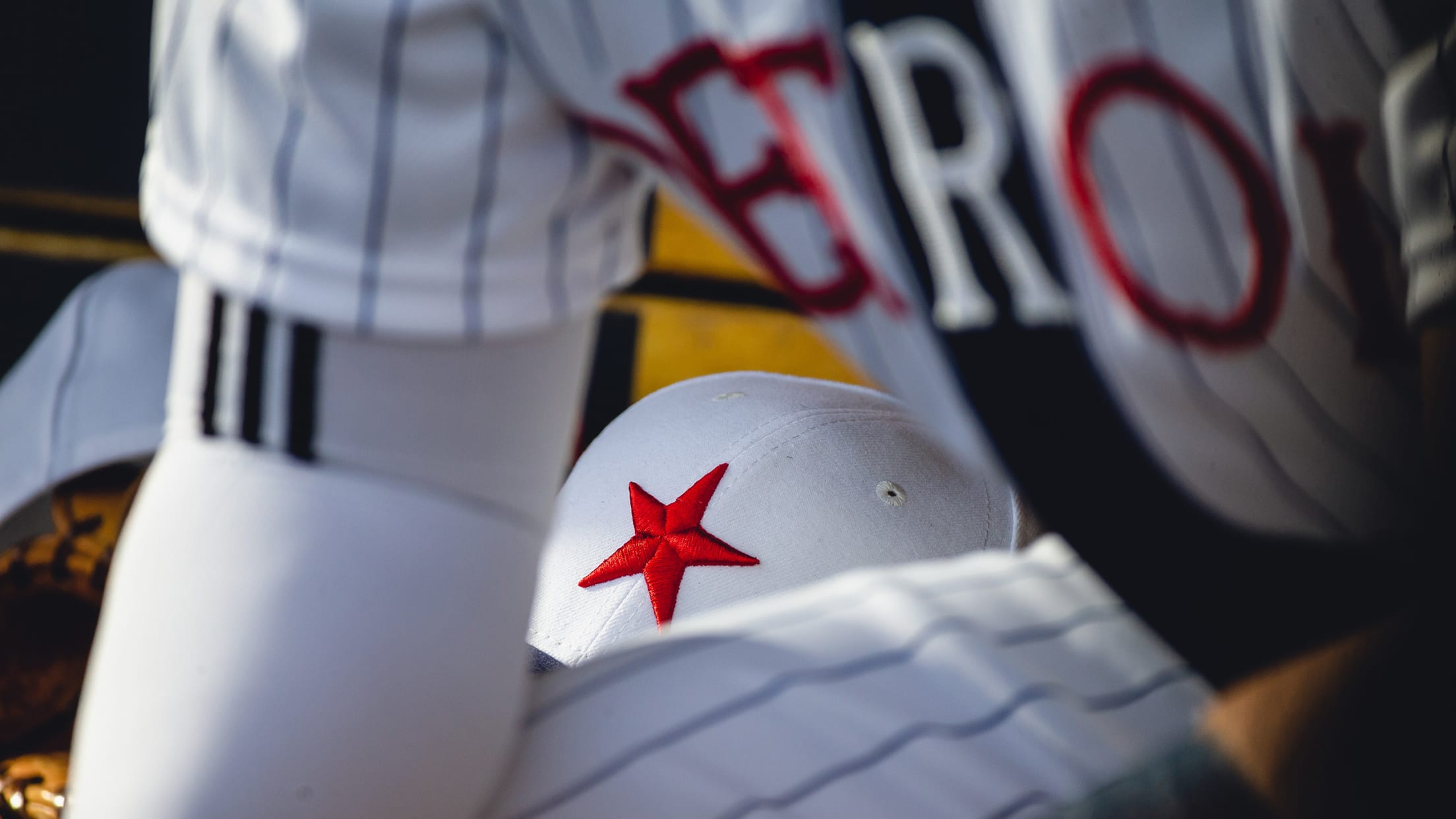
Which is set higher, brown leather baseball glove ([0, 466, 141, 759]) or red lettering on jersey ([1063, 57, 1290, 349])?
red lettering on jersey ([1063, 57, 1290, 349])

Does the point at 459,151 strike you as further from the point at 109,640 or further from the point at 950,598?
the point at 950,598

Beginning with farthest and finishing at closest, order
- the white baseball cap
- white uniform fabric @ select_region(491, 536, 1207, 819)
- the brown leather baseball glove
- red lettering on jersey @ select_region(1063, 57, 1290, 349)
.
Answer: the white baseball cap → the brown leather baseball glove → white uniform fabric @ select_region(491, 536, 1207, 819) → red lettering on jersey @ select_region(1063, 57, 1290, 349)

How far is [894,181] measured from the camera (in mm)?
377

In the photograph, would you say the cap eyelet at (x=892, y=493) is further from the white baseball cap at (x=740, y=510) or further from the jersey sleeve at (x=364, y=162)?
the jersey sleeve at (x=364, y=162)

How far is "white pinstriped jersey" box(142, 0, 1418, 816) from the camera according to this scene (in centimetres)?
36

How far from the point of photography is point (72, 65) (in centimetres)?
121

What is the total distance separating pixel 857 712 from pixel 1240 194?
32cm

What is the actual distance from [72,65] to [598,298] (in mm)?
1035

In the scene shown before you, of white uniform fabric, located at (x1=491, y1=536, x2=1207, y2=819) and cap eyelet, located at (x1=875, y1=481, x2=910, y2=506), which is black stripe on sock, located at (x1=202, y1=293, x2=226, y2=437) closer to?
white uniform fabric, located at (x1=491, y1=536, x2=1207, y2=819)

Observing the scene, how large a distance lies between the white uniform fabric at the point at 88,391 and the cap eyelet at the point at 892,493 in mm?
521

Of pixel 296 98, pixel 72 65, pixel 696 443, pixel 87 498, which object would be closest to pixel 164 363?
pixel 87 498

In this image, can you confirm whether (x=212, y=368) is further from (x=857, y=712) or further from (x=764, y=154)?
(x=857, y=712)

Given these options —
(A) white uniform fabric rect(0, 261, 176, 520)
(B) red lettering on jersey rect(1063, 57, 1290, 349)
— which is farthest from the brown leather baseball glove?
(B) red lettering on jersey rect(1063, 57, 1290, 349)

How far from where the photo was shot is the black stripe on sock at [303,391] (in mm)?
414
